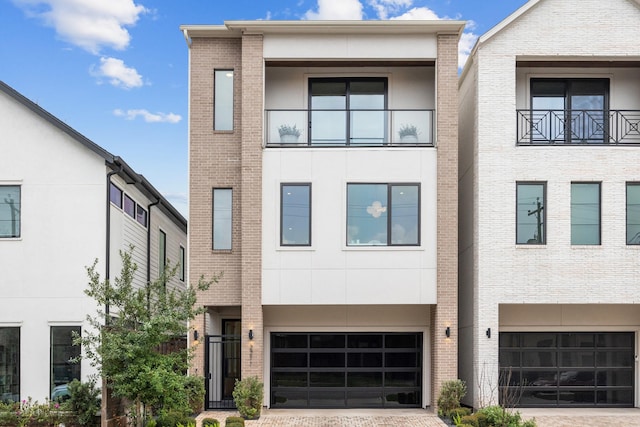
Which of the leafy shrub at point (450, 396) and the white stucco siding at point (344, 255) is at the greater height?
the white stucco siding at point (344, 255)

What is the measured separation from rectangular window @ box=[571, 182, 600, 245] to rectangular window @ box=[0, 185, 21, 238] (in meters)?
14.4

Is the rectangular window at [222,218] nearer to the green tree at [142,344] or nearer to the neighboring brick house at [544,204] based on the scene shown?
the green tree at [142,344]

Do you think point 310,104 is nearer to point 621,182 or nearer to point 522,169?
point 522,169

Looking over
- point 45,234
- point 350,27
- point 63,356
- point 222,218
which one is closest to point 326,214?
point 222,218

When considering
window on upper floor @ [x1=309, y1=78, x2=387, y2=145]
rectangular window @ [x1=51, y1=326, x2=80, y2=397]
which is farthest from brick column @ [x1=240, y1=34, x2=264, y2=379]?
rectangular window @ [x1=51, y1=326, x2=80, y2=397]

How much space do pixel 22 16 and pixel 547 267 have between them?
20683 mm

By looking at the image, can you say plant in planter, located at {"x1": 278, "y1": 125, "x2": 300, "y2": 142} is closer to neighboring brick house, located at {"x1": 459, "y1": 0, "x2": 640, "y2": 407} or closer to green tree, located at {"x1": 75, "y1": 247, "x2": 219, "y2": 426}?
neighboring brick house, located at {"x1": 459, "y1": 0, "x2": 640, "y2": 407}

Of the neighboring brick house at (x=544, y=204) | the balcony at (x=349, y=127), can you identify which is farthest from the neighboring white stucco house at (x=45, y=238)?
the neighboring brick house at (x=544, y=204)

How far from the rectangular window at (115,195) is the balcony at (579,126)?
1115 cm

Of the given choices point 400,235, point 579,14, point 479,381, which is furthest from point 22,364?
point 579,14

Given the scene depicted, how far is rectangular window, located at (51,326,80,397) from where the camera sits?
50.5ft

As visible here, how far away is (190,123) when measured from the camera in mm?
17891

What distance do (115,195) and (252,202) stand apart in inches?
143

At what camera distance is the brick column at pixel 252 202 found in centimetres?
1695
